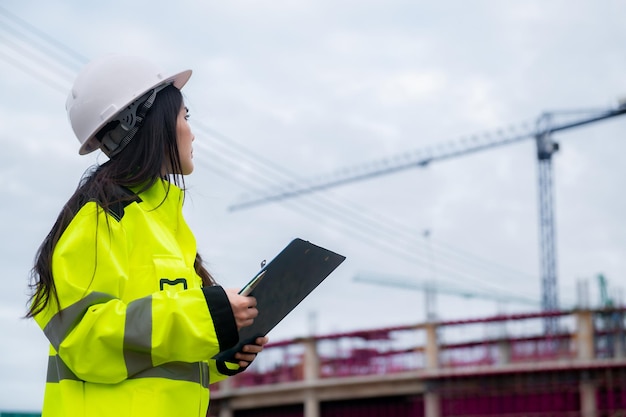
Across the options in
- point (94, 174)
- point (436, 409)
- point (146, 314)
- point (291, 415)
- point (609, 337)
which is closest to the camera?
point (146, 314)

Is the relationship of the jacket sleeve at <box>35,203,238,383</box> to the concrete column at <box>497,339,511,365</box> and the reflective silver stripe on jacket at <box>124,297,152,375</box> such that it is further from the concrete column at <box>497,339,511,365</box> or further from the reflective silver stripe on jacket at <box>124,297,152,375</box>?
the concrete column at <box>497,339,511,365</box>

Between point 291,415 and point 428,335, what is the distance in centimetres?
367

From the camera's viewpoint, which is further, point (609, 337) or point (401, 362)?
point (401, 362)

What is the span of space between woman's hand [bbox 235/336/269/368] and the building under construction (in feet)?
51.0

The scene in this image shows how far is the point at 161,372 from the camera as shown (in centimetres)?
272

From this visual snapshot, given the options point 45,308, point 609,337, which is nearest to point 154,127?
point 45,308

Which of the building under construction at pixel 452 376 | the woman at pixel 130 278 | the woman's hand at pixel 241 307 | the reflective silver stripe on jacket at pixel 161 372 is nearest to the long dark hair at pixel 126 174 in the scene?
the woman at pixel 130 278

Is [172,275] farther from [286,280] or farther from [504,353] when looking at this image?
[504,353]

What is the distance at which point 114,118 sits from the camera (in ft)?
9.87

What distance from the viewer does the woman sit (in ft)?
8.56

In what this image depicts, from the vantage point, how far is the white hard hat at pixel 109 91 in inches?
118

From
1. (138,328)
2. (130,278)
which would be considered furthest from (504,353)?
(138,328)

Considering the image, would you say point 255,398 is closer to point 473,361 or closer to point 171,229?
point 473,361

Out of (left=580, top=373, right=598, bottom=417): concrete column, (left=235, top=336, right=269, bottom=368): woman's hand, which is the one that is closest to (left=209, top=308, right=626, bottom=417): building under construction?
(left=580, top=373, right=598, bottom=417): concrete column
